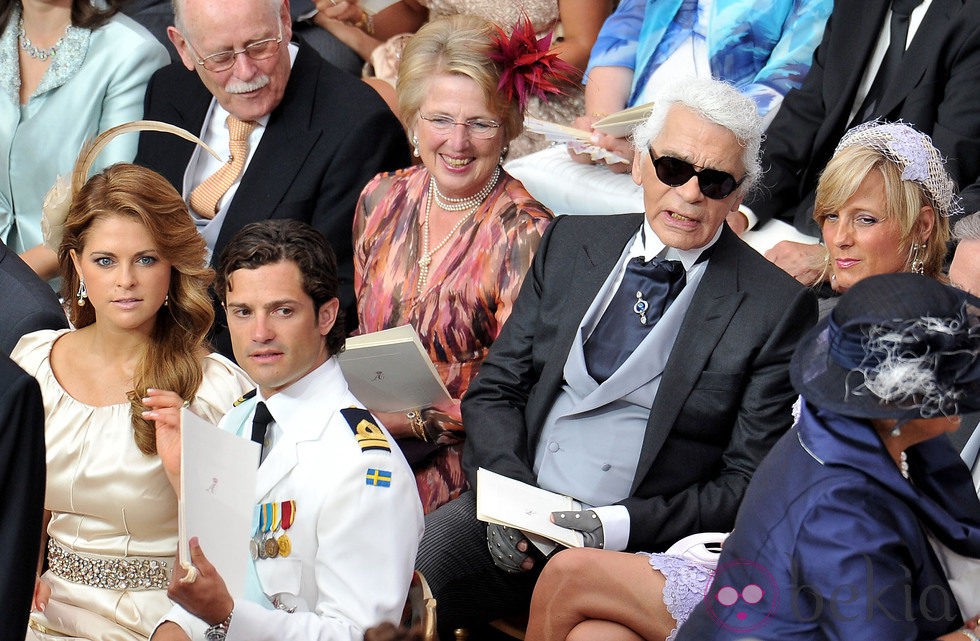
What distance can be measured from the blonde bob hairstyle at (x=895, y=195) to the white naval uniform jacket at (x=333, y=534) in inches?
54.9

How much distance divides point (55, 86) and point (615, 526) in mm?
2941

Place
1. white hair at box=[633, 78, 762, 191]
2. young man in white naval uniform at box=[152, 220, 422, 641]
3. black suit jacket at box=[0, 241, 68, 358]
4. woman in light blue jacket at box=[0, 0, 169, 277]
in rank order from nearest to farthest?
young man in white naval uniform at box=[152, 220, 422, 641] < white hair at box=[633, 78, 762, 191] < black suit jacket at box=[0, 241, 68, 358] < woman in light blue jacket at box=[0, 0, 169, 277]

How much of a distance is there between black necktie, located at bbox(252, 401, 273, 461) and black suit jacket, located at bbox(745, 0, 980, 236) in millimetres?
1874

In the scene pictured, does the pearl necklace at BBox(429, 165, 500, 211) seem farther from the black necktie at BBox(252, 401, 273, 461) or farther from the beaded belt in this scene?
the beaded belt

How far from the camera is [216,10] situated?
4.20 metres

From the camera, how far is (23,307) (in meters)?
3.49

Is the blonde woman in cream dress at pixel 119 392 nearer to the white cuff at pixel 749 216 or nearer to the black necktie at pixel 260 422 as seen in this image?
the black necktie at pixel 260 422

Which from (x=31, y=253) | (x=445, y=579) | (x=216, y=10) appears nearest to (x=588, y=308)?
(x=445, y=579)

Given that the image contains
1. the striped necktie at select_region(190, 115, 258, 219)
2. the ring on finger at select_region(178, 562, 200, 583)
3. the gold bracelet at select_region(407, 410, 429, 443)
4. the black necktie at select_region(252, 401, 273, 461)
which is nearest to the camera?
the ring on finger at select_region(178, 562, 200, 583)

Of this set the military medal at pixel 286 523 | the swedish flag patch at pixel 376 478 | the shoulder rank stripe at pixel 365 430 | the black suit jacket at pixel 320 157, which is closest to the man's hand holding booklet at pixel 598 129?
the black suit jacket at pixel 320 157

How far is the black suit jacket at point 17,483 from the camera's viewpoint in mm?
2045

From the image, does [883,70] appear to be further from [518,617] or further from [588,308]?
[518,617]

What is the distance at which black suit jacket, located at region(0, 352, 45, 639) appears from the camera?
2045 millimetres

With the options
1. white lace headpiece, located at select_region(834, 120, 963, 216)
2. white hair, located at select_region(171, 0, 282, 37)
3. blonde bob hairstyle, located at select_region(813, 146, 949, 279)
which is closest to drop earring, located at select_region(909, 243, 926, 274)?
blonde bob hairstyle, located at select_region(813, 146, 949, 279)
